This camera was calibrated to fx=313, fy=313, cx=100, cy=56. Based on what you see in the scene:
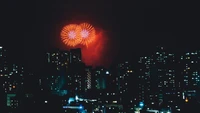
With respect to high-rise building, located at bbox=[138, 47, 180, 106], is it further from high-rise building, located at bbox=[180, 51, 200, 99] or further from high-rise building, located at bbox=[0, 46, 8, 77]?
high-rise building, located at bbox=[0, 46, 8, 77]

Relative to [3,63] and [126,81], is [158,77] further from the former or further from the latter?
[3,63]

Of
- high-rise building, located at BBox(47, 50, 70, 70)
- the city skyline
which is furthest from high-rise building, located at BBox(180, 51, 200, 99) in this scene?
high-rise building, located at BBox(47, 50, 70, 70)

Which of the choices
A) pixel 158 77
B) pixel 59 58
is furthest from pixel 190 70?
pixel 59 58

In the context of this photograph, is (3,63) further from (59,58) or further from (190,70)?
(190,70)

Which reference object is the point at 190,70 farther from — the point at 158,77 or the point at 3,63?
the point at 3,63

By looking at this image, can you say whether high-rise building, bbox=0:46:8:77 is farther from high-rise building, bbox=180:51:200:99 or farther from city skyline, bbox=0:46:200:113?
high-rise building, bbox=180:51:200:99

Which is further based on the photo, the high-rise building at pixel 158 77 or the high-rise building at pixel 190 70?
the high-rise building at pixel 190 70

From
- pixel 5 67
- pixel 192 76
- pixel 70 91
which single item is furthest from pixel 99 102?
pixel 192 76

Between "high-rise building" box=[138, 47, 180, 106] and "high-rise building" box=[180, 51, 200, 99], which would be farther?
"high-rise building" box=[180, 51, 200, 99]

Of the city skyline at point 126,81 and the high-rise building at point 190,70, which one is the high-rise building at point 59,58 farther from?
the high-rise building at point 190,70

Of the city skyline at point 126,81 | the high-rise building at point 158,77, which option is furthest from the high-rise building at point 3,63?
the high-rise building at point 158,77

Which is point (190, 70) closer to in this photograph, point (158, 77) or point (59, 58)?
point (158, 77)

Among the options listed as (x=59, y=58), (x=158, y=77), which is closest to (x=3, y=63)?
(x=59, y=58)
